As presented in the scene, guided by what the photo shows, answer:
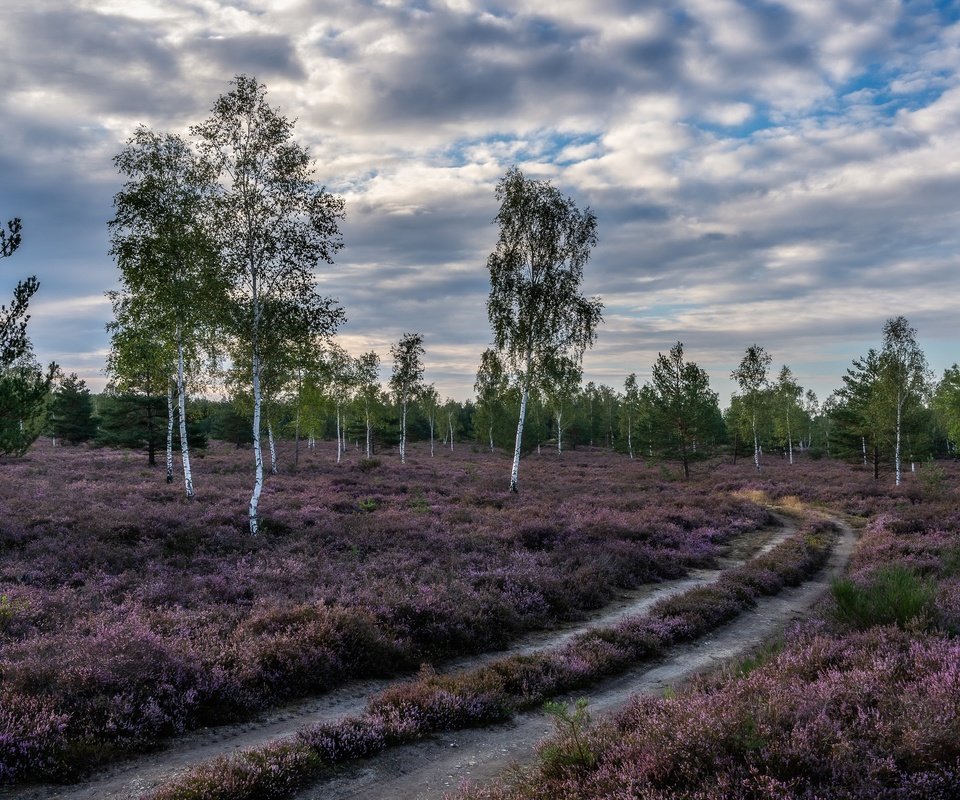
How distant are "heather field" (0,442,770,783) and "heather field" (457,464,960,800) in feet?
15.7

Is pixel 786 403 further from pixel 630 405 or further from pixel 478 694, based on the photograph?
pixel 478 694

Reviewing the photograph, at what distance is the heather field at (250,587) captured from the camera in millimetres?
7969

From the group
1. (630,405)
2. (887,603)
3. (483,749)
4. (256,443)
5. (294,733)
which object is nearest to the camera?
(483,749)

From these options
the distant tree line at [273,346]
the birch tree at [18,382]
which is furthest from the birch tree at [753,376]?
the birch tree at [18,382]

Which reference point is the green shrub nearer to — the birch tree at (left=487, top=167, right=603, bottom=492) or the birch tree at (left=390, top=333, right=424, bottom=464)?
the birch tree at (left=487, top=167, right=603, bottom=492)

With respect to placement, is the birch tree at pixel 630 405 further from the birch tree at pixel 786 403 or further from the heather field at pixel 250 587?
the heather field at pixel 250 587

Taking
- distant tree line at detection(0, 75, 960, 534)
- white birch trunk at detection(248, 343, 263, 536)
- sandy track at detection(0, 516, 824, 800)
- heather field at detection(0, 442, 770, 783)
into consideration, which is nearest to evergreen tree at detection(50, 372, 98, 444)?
distant tree line at detection(0, 75, 960, 534)

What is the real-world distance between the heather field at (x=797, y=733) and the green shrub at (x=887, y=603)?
6 cm

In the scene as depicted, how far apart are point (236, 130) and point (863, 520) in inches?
1361

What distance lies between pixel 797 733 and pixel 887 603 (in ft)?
19.5

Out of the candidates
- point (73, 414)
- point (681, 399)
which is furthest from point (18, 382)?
point (73, 414)

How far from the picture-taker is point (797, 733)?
5.39 meters

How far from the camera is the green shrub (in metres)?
9.44

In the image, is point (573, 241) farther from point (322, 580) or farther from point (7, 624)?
point (7, 624)
